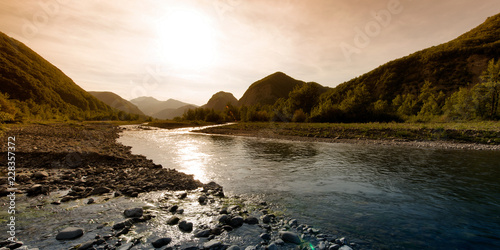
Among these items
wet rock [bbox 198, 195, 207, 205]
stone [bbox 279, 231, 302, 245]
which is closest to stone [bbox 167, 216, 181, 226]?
wet rock [bbox 198, 195, 207, 205]

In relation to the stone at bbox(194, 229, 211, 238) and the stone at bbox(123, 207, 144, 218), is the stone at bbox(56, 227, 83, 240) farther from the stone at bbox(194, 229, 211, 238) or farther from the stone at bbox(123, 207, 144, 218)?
the stone at bbox(194, 229, 211, 238)

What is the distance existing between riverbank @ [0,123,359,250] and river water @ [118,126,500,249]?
149 centimetres

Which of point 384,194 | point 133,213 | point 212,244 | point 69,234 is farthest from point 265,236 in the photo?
point 384,194

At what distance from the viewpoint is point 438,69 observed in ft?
352

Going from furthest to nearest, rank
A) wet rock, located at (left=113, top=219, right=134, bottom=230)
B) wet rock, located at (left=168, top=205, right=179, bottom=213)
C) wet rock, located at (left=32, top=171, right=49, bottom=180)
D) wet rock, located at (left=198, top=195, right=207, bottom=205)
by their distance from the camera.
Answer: wet rock, located at (left=32, top=171, right=49, bottom=180), wet rock, located at (left=198, top=195, right=207, bottom=205), wet rock, located at (left=168, top=205, right=179, bottom=213), wet rock, located at (left=113, top=219, right=134, bottom=230)

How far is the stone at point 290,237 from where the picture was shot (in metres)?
6.62

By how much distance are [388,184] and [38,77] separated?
285306 millimetres

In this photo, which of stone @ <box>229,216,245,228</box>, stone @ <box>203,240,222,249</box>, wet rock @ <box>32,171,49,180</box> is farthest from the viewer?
wet rock @ <box>32,171,49,180</box>

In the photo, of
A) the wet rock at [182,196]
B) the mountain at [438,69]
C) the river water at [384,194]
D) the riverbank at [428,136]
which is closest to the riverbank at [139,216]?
the wet rock at [182,196]

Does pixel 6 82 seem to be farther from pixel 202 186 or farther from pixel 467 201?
pixel 467 201

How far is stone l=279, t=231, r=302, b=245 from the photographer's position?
21.7 ft

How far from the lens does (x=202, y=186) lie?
12.3 metres

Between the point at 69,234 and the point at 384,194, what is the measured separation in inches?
553

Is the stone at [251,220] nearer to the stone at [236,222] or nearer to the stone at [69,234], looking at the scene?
the stone at [236,222]
